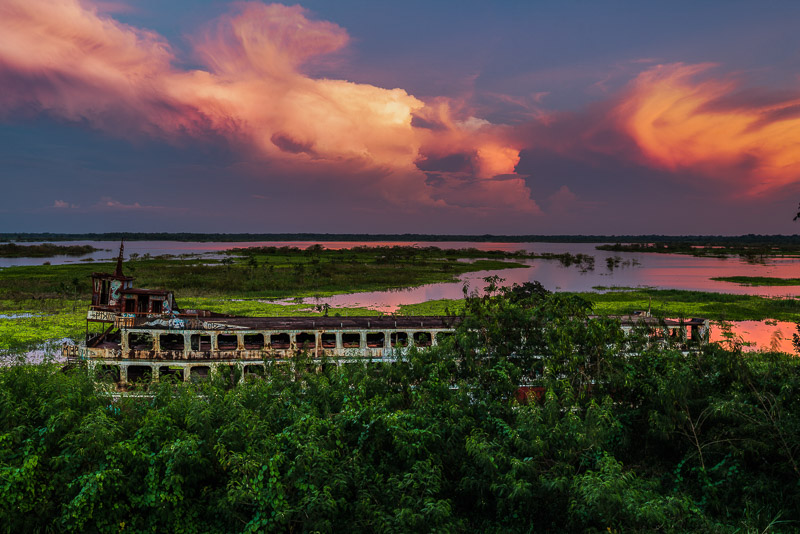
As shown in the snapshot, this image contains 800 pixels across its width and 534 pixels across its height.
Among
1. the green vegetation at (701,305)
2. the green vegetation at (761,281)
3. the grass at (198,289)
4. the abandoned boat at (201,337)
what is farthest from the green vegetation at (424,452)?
the green vegetation at (761,281)

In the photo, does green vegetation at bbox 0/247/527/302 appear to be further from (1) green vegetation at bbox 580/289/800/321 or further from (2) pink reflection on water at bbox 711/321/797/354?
(2) pink reflection on water at bbox 711/321/797/354

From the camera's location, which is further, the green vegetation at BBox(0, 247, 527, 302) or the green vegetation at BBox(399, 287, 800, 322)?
the green vegetation at BBox(0, 247, 527, 302)

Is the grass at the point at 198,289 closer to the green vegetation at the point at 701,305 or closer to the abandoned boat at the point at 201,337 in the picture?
the abandoned boat at the point at 201,337

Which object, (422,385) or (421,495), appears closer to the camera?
(421,495)

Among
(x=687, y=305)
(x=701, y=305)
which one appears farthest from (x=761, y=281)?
(x=687, y=305)

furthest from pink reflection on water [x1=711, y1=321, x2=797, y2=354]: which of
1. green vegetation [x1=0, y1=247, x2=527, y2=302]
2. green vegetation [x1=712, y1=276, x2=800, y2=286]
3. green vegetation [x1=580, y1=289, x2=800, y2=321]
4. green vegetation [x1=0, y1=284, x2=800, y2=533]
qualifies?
green vegetation [x1=0, y1=247, x2=527, y2=302]

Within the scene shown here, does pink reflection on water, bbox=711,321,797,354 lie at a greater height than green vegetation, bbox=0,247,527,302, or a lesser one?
lesser

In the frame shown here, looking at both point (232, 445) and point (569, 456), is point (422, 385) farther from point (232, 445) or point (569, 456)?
point (232, 445)

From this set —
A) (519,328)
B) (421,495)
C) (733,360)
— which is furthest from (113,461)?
(733,360)
